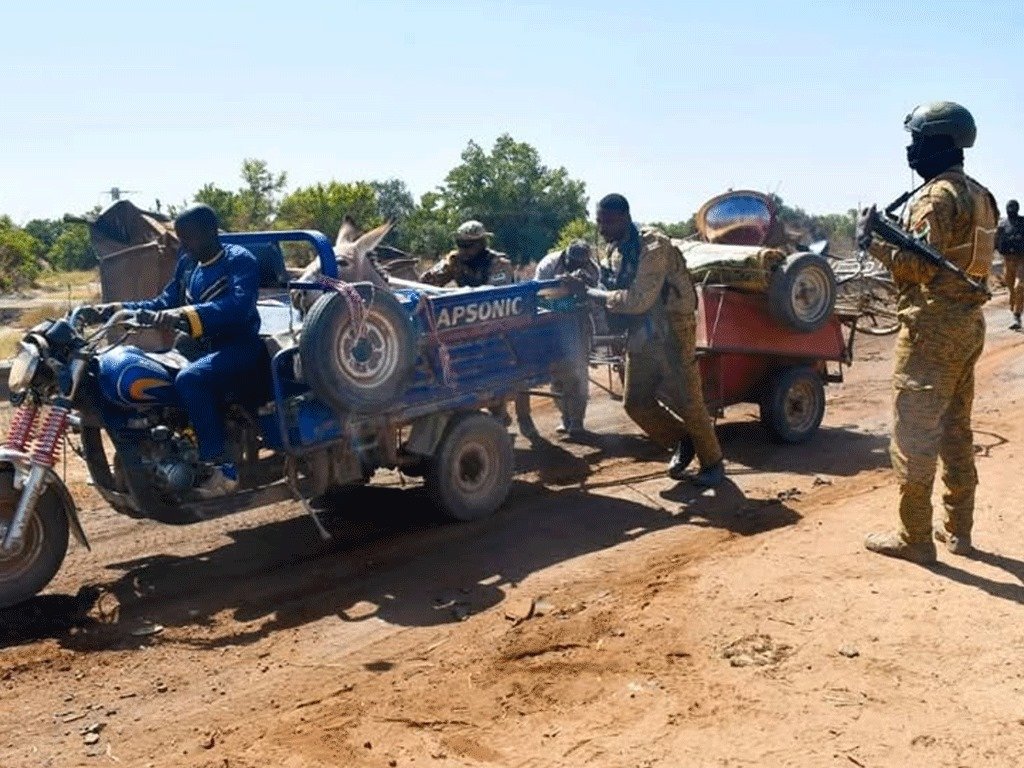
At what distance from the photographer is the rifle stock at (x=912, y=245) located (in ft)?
18.2

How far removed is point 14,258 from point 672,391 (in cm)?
2638

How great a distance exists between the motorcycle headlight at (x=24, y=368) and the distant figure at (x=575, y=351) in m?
3.54

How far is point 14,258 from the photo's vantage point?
28953mm

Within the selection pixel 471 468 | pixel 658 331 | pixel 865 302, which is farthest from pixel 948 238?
pixel 865 302

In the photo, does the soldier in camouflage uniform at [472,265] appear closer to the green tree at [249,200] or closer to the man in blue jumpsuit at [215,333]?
the man in blue jumpsuit at [215,333]

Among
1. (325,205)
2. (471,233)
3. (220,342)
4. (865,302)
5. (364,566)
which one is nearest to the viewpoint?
(220,342)

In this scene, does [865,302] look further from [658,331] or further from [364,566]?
[364,566]

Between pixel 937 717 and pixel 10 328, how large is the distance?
21523 mm

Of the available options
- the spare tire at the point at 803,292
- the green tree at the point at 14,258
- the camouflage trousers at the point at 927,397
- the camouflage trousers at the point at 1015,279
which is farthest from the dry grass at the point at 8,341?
the camouflage trousers at the point at 1015,279

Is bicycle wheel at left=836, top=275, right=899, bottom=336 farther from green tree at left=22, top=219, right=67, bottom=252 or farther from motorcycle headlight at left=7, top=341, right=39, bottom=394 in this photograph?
green tree at left=22, top=219, right=67, bottom=252

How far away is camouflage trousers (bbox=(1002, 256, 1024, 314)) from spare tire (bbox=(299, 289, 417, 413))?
44.2ft

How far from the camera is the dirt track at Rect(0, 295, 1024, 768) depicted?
3977 millimetres

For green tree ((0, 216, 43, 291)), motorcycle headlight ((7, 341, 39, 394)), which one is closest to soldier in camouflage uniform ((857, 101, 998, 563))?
motorcycle headlight ((7, 341, 39, 394))

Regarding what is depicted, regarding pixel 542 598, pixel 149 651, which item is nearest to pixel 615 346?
pixel 542 598
